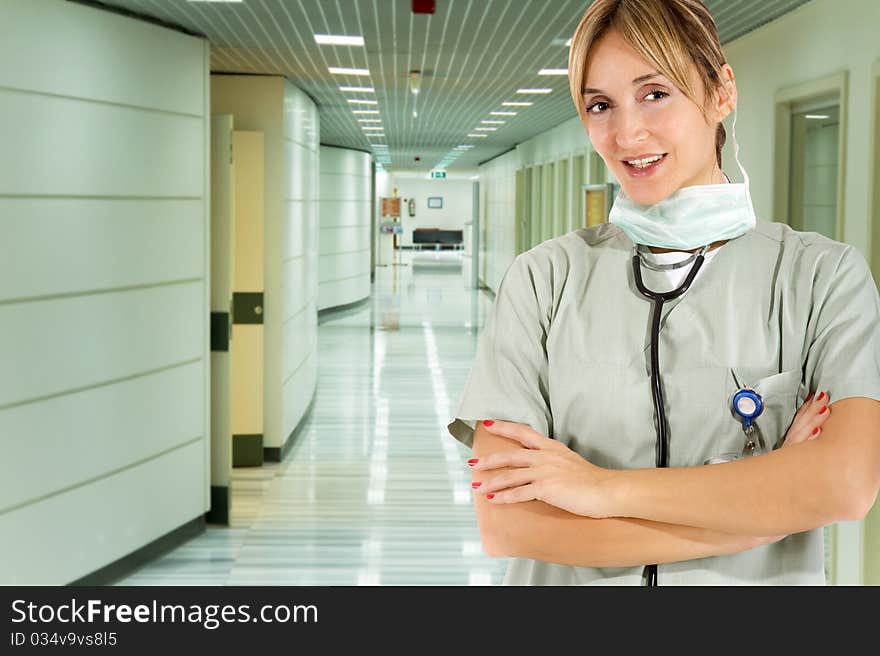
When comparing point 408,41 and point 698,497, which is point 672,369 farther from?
point 408,41

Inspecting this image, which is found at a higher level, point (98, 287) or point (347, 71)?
point (347, 71)

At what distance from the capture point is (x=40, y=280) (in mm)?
4984

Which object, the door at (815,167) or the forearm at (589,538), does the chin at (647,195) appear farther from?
the door at (815,167)

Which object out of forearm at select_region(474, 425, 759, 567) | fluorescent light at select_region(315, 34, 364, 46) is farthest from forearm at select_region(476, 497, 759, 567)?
fluorescent light at select_region(315, 34, 364, 46)

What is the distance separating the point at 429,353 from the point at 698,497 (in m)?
13.4

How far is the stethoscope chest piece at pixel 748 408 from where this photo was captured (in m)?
1.31

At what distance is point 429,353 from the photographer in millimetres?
14688

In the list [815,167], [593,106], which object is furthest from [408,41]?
[593,106]

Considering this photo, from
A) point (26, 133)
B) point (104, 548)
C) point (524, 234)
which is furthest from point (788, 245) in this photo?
point (524, 234)

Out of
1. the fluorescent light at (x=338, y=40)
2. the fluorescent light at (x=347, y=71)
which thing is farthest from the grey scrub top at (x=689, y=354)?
the fluorescent light at (x=347, y=71)

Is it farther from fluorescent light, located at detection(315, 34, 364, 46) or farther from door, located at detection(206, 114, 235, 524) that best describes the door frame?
door, located at detection(206, 114, 235, 524)

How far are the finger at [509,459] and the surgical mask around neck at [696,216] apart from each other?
1.11 ft

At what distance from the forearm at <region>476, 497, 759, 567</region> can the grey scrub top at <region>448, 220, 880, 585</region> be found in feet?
0.21

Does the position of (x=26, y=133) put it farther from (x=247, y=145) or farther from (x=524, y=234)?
(x=524, y=234)
